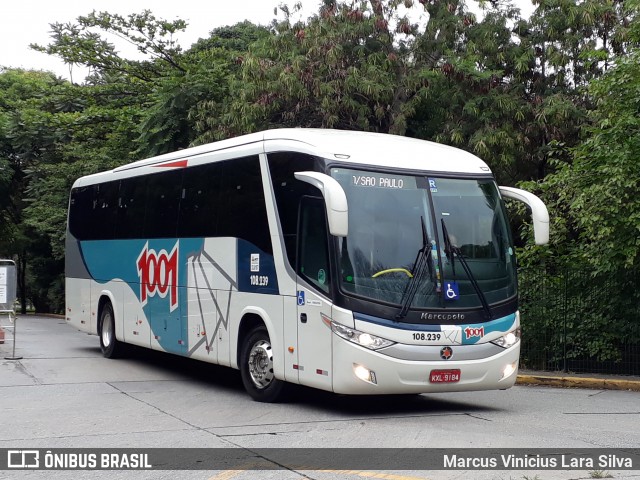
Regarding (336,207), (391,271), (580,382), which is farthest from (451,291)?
(580,382)

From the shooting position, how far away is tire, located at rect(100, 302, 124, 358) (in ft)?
58.0

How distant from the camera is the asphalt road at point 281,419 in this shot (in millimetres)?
8742

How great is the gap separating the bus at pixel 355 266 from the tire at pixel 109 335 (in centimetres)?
452

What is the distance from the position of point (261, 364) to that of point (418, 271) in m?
2.71

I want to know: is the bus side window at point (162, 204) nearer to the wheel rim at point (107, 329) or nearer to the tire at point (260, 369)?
the wheel rim at point (107, 329)

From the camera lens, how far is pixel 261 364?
11.9 m

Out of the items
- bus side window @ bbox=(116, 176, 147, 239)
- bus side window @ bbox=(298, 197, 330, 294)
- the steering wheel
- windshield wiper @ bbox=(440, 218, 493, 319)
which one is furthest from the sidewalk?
bus side window @ bbox=(116, 176, 147, 239)

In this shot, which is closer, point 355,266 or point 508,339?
point 355,266

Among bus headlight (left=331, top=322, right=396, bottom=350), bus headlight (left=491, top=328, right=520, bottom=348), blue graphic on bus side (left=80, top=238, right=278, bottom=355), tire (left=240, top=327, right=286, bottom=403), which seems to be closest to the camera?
bus headlight (left=331, top=322, right=396, bottom=350)

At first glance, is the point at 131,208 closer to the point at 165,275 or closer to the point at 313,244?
the point at 165,275

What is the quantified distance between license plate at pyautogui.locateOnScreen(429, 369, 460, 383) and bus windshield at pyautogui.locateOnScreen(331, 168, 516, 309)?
2.47ft

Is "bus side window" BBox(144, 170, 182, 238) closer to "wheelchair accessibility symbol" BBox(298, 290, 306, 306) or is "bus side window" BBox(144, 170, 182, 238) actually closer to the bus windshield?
"wheelchair accessibility symbol" BBox(298, 290, 306, 306)

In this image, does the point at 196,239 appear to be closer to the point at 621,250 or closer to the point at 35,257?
the point at 621,250

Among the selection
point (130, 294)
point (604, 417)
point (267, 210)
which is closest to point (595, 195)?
point (604, 417)
